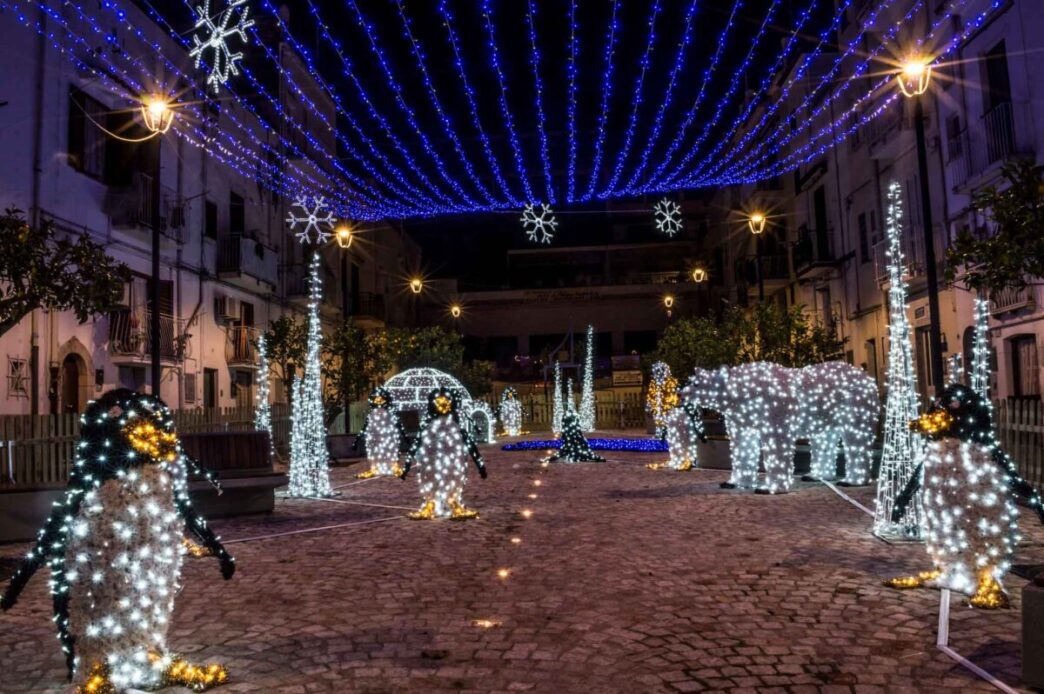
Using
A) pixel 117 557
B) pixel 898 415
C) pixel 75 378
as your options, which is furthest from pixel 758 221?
pixel 117 557

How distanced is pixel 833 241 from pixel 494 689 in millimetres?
25197

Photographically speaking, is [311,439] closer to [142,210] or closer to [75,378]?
[75,378]

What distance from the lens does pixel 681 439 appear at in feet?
55.3

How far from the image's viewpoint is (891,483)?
358 inches

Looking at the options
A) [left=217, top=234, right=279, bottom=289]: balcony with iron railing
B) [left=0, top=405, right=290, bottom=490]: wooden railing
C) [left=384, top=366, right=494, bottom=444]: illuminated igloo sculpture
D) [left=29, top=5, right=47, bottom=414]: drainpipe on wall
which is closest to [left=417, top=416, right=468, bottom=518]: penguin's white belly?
[left=0, top=405, right=290, bottom=490]: wooden railing

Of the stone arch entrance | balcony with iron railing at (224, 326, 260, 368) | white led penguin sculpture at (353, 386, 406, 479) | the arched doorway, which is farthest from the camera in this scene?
balcony with iron railing at (224, 326, 260, 368)

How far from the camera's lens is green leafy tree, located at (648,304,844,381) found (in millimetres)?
22484

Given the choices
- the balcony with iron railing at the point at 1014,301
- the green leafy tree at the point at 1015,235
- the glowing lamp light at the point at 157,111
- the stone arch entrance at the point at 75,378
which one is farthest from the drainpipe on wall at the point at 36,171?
the balcony with iron railing at the point at 1014,301

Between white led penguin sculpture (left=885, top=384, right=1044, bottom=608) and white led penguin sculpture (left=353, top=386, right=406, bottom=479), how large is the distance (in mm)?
12049

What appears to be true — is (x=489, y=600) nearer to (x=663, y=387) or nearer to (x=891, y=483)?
(x=891, y=483)

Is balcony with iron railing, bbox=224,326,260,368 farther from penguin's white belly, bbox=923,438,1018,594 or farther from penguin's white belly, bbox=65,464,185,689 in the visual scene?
penguin's white belly, bbox=923,438,1018,594

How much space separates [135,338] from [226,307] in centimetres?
572

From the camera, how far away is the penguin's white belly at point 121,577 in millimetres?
4168

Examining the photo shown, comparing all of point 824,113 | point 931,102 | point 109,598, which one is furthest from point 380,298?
point 109,598
